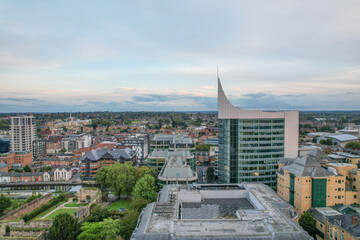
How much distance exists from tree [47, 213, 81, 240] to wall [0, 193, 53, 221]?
63.6 ft

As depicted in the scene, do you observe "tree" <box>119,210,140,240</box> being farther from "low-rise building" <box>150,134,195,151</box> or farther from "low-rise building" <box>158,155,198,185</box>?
"low-rise building" <box>150,134,195,151</box>

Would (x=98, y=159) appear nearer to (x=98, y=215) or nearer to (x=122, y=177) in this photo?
(x=122, y=177)

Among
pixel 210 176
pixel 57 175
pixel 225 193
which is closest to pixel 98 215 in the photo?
pixel 225 193

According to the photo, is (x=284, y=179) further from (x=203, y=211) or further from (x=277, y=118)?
(x=203, y=211)

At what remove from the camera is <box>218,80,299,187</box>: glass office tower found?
7200 centimetres

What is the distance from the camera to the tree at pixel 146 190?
2446 inches

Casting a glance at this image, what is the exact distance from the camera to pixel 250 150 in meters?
72.1

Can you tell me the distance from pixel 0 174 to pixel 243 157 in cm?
9213

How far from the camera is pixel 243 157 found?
236 ft

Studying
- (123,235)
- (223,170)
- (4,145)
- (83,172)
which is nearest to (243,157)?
(223,170)

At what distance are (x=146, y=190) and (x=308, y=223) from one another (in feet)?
114

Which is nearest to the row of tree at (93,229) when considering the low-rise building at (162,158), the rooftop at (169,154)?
the low-rise building at (162,158)

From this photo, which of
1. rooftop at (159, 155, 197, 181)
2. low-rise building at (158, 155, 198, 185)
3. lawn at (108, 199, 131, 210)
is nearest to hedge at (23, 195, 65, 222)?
lawn at (108, 199, 131, 210)

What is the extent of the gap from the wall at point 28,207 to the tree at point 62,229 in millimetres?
19399
